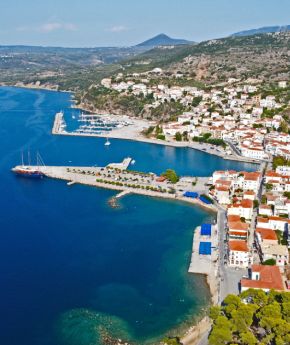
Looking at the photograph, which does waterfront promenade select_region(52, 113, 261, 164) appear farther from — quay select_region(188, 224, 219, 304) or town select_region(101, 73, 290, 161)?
quay select_region(188, 224, 219, 304)

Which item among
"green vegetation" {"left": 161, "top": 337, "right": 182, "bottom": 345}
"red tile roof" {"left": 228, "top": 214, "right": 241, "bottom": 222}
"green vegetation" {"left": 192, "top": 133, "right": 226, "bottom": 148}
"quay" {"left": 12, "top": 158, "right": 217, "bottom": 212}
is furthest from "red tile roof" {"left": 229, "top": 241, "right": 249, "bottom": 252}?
"green vegetation" {"left": 192, "top": 133, "right": 226, "bottom": 148}

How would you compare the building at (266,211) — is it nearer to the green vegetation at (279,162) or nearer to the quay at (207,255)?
the quay at (207,255)

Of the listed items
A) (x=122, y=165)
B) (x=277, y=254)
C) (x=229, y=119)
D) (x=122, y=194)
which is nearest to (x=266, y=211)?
(x=277, y=254)

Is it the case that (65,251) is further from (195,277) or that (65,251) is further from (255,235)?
(255,235)

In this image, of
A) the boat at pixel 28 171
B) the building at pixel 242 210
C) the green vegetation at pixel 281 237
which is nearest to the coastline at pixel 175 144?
the building at pixel 242 210

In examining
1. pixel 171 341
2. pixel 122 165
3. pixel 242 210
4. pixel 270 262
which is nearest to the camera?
pixel 171 341

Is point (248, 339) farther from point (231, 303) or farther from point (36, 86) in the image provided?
point (36, 86)
